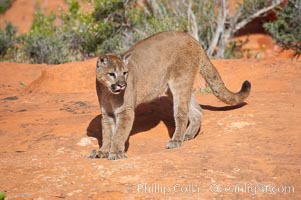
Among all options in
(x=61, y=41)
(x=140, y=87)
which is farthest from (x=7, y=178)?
(x=61, y=41)

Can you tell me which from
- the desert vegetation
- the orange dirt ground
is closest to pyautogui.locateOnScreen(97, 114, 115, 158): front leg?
the orange dirt ground

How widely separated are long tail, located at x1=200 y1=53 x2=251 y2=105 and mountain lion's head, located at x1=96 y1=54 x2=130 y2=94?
5.42 ft

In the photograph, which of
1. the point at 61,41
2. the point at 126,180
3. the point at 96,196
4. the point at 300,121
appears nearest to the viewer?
the point at 96,196

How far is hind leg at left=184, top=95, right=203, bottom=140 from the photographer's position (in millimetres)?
7469

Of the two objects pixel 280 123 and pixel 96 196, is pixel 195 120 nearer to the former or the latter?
pixel 280 123

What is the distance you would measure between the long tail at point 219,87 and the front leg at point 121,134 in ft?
5.57

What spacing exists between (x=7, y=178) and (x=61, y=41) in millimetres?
9686

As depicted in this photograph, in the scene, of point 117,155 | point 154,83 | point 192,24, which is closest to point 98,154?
point 117,155

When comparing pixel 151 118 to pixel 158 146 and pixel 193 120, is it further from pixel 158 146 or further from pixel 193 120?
pixel 158 146

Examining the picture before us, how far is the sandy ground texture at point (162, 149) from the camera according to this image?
17.0 feet

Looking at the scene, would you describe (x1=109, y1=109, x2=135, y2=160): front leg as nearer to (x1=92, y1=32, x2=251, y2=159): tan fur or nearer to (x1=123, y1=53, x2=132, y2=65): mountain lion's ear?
(x1=92, y1=32, x2=251, y2=159): tan fur

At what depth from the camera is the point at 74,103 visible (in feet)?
29.5

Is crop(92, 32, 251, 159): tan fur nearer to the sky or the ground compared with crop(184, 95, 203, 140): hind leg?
nearer to the sky

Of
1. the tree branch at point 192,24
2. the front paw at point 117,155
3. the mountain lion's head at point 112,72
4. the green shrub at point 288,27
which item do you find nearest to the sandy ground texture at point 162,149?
the front paw at point 117,155
